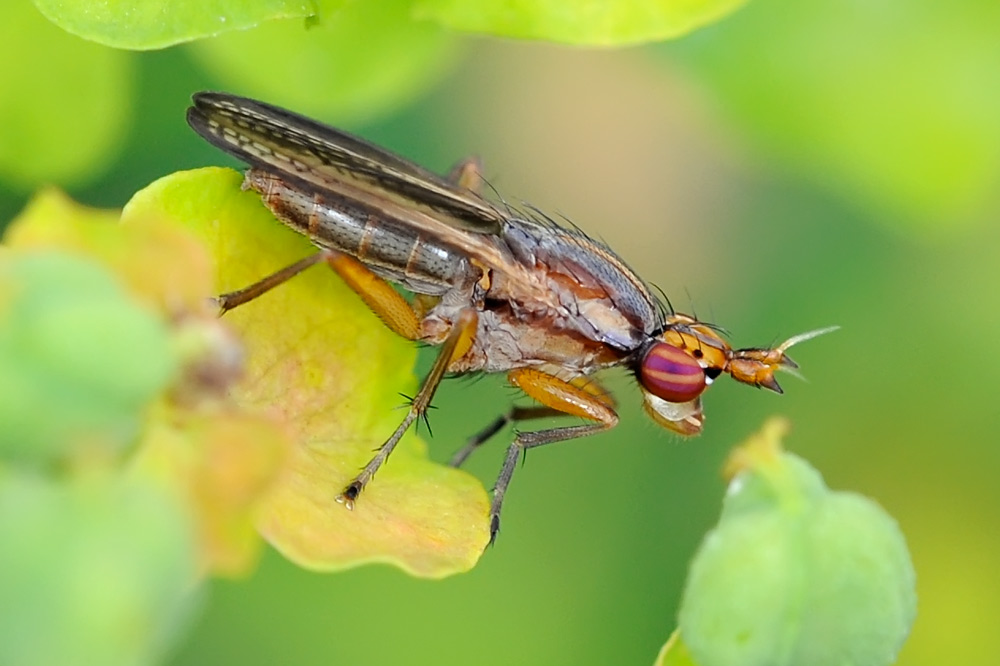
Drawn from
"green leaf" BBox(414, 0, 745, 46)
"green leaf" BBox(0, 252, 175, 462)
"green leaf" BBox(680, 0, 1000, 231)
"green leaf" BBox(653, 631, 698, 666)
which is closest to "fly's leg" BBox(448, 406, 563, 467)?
"green leaf" BBox(680, 0, 1000, 231)

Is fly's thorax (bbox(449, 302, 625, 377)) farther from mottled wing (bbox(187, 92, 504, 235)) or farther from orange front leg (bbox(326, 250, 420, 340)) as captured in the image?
orange front leg (bbox(326, 250, 420, 340))

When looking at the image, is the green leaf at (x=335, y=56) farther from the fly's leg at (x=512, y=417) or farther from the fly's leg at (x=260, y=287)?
the fly's leg at (x=512, y=417)

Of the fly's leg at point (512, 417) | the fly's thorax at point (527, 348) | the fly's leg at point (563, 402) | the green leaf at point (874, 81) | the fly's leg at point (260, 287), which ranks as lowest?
the fly's leg at point (512, 417)

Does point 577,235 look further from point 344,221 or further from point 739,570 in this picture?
point 739,570

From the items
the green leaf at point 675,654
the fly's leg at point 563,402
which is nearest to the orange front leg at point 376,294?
the fly's leg at point 563,402

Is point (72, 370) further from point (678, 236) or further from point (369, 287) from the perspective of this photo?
point (678, 236)

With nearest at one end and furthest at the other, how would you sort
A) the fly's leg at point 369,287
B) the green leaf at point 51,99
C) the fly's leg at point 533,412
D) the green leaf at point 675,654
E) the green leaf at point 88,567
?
the green leaf at point 88,567, the green leaf at point 675,654, the fly's leg at point 369,287, the green leaf at point 51,99, the fly's leg at point 533,412

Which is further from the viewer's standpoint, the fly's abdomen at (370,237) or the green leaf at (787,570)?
the fly's abdomen at (370,237)
